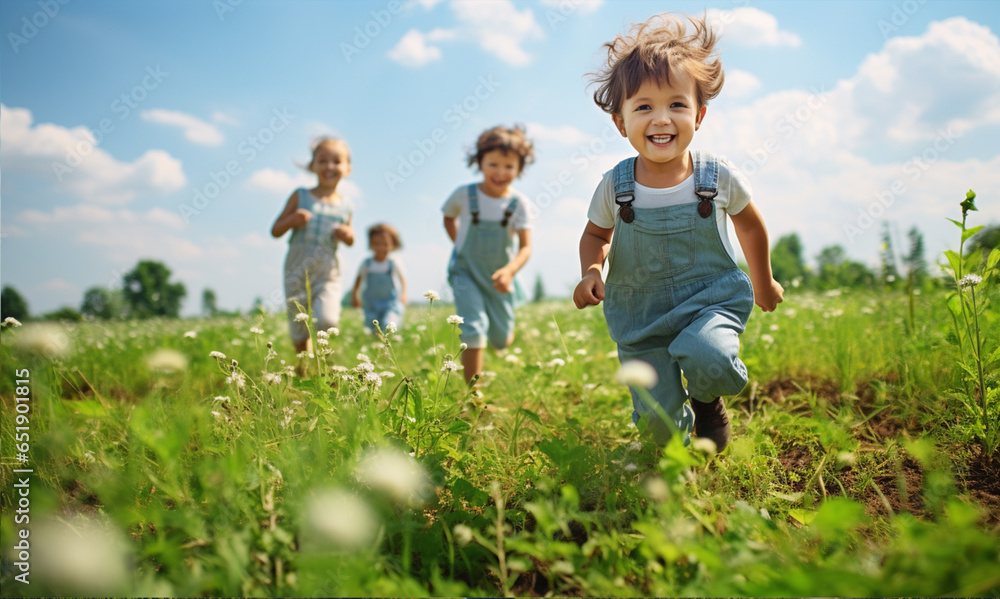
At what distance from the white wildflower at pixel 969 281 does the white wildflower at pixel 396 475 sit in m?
2.05

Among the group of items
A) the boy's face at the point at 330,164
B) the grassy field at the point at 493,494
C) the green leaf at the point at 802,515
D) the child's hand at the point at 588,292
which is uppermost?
the boy's face at the point at 330,164

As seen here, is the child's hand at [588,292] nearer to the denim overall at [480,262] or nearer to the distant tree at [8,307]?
the denim overall at [480,262]

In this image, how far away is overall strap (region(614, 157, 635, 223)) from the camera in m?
2.48

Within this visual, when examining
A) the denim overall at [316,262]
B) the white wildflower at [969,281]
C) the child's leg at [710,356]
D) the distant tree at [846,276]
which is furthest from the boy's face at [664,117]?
the distant tree at [846,276]

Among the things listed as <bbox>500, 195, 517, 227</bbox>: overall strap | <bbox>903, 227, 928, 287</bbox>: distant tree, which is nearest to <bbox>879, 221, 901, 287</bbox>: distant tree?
<bbox>903, 227, 928, 287</bbox>: distant tree

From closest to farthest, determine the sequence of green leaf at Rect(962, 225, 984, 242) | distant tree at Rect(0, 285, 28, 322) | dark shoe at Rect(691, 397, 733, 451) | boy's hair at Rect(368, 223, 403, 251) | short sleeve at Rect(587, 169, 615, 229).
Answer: green leaf at Rect(962, 225, 984, 242), dark shoe at Rect(691, 397, 733, 451), short sleeve at Rect(587, 169, 615, 229), distant tree at Rect(0, 285, 28, 322), boy's hair at Rect(368, 223, 403, 251)

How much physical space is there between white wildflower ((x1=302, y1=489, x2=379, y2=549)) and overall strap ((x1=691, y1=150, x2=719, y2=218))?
1.76 m

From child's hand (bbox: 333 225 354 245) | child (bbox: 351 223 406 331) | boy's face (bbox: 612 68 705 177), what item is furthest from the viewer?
child (bbox: 351 223 406 331)

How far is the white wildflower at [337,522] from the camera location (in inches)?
51.8

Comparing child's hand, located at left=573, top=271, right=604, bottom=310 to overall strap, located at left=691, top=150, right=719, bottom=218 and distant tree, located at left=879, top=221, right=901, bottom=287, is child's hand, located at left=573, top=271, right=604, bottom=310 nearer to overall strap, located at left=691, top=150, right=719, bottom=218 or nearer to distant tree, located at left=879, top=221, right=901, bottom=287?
overall strap, located at left=691, top=150, right=719, bottom=218

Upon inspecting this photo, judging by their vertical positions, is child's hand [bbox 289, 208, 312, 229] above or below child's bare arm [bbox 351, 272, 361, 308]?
above

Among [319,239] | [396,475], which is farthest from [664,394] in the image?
[319,239]

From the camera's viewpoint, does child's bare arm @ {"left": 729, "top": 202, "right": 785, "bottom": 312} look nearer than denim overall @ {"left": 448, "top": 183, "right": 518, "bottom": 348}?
Yes

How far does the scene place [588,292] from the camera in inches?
89.0
